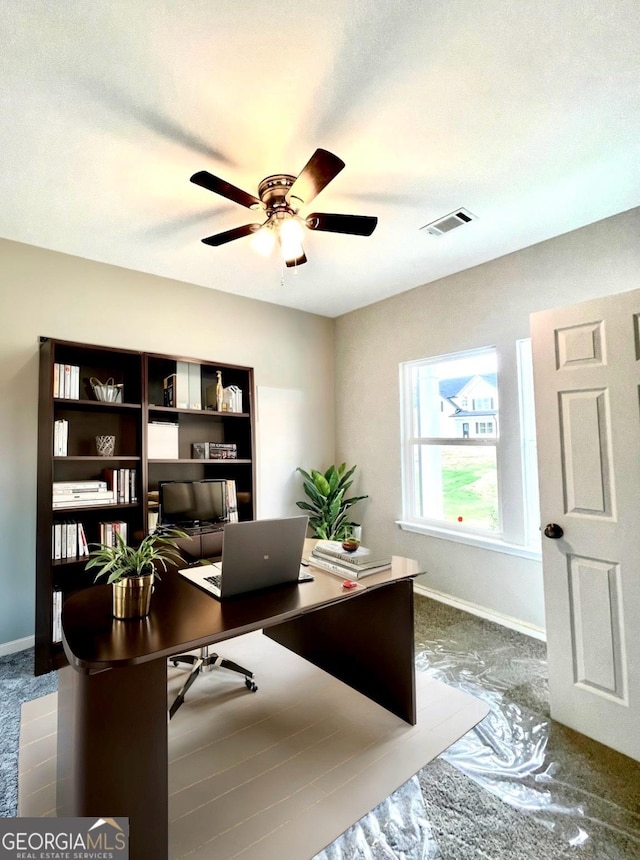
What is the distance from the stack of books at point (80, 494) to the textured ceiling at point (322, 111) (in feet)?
5.42

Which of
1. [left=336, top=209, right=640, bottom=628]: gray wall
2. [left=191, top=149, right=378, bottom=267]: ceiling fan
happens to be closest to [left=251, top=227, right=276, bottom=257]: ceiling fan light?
[left=191, top=149, right=378, bottom=267]: ceiling fan

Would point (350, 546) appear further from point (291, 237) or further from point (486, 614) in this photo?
point (486, 614)

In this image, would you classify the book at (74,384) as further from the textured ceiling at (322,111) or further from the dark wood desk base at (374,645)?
the dark wood desk base at (374,645)

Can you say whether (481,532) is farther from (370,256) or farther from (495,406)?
(370,256)

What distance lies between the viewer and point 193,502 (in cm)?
316

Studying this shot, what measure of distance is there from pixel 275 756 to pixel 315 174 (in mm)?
2478

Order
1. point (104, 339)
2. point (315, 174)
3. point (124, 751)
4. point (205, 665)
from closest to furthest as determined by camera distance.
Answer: point (124, 751) → point (315, 174) → point (205, 665) → point (104, 339)

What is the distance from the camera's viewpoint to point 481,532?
321 centimetres

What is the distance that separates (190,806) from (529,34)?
302 cm

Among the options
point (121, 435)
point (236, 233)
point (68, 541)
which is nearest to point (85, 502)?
point (68, 541)

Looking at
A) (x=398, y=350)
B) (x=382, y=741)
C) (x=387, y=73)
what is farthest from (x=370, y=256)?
(x=382, y=741)

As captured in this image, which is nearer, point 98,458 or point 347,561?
point 347,561

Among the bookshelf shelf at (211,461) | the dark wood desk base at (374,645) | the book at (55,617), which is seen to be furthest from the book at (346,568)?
the book at (55,617)

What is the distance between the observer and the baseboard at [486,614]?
2.79 metres
